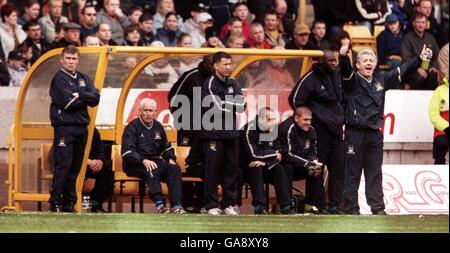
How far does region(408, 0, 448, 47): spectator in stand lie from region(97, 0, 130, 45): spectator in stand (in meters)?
4.47

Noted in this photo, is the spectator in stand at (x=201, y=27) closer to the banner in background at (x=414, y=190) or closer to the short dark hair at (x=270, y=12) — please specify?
the short dark hair at (x=270, y=12)

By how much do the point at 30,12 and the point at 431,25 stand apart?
6.50 metres

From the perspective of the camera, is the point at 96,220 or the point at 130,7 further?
the point at 130,7

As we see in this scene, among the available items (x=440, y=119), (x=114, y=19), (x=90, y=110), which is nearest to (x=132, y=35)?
(x=114, y=19)

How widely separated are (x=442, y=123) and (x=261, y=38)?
3039 mm

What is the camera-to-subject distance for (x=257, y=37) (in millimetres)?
23297

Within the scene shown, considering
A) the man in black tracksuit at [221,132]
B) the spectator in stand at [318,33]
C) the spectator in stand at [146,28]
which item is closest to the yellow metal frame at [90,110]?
the man in black tracksuit at [221,132]

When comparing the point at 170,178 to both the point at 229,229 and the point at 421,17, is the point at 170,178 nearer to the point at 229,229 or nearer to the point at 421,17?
the point at 229,229

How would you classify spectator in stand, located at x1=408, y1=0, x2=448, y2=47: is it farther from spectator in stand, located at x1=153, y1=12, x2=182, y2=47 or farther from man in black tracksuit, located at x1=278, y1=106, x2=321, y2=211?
man in black tracksuit, located at x1=278, y1=106, x2=321, y2=211

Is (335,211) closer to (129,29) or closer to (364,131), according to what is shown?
(364,131)

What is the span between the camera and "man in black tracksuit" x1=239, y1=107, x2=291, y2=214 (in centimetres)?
1823

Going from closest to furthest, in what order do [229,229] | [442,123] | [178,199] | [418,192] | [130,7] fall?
[229,229]
[178,199]
[418,192]
[442,123]
[130,7]
